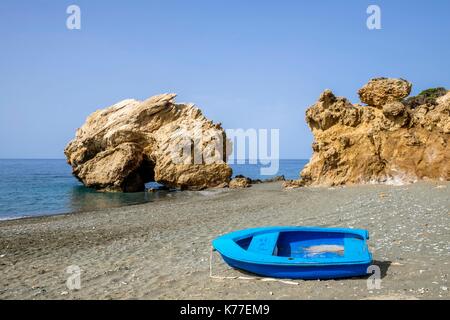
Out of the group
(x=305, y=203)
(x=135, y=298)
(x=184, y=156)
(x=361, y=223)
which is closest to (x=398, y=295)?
(x=135, y=298)

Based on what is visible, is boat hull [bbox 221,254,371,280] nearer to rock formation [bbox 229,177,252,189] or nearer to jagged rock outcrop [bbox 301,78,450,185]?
jagged rock outcrop [bbox 301,78,450,185]

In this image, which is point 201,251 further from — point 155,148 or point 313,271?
point 155,148

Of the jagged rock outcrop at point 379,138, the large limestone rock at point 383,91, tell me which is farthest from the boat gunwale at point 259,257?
the large limestone rock at point 383,91

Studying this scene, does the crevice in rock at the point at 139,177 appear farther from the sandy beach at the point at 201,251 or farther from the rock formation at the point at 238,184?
the sandy beach at the point at 201,251

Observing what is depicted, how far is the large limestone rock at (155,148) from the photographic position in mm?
35094

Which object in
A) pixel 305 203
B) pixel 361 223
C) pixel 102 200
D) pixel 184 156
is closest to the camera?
pixel 361 223

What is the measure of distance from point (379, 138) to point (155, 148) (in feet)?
63.7

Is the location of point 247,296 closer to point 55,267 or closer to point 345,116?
point 55,267

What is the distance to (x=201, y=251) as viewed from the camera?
10.8m

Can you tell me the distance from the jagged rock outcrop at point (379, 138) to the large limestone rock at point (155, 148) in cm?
970

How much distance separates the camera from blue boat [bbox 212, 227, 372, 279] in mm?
7441

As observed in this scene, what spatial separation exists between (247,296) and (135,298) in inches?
81.0

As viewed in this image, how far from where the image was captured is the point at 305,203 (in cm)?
1978

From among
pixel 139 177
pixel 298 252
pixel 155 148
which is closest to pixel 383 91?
pixel 155 148
